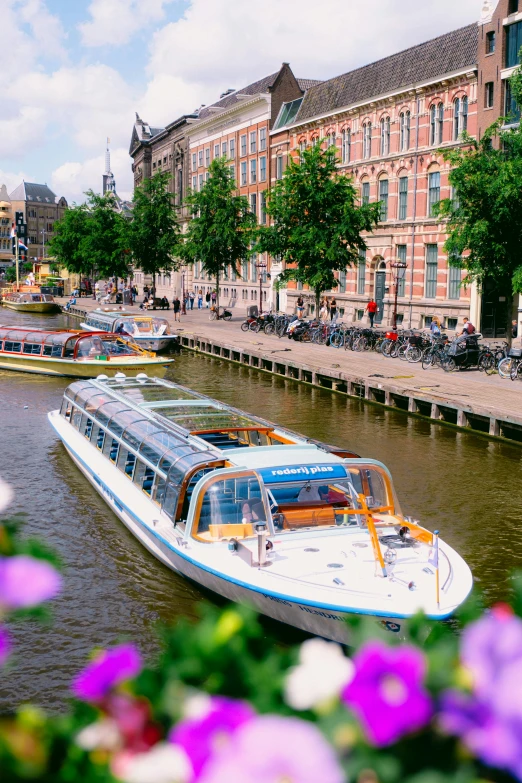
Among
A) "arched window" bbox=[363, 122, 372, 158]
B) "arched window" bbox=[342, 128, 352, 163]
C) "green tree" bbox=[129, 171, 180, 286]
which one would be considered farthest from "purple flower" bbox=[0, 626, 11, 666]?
"green tree" bbox=[129, 171, 180, 286]

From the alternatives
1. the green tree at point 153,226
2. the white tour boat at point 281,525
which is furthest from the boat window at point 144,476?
the green tree at point 153,226

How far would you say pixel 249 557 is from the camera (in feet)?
36.3

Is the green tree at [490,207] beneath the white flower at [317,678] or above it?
above

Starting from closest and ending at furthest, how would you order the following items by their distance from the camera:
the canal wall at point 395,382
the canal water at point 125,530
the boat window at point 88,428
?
Result: 1. the canal water at point 125,530
2. the boat window at point 88,428
3. the canal wall at point 395,382

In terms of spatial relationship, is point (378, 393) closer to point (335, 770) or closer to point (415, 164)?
point (415, 164)

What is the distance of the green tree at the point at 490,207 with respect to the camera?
94.1 ft

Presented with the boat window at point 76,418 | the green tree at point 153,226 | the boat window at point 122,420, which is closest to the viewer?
the boat window at point 122,420

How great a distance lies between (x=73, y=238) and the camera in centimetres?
9212

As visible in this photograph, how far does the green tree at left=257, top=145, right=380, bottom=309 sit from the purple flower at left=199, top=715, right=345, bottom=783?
40646 mm

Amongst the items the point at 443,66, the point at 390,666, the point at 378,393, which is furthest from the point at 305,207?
the point at 390,666

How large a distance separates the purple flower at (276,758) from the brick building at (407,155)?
42.0 metres

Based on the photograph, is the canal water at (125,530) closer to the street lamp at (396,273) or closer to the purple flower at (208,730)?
the purple flower at (208,730)

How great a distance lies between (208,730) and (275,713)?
0.17 metres

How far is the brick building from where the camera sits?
146 ft
